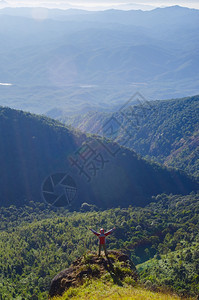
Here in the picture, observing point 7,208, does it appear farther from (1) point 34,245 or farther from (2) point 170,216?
(2) point 170,216

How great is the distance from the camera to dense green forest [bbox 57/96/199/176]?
143125mm

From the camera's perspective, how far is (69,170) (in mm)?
101062

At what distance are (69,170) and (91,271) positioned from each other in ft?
253

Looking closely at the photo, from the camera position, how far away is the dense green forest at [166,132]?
143125 millimetres

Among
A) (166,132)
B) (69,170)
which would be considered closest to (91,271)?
(69,170)

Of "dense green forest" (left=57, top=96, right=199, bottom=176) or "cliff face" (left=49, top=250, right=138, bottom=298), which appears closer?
"cliff face" (left=49, top=250, right=138, bottom=298)

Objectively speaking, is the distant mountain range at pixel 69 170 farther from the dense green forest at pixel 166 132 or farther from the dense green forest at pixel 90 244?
the dense green forest at pixel 166 132

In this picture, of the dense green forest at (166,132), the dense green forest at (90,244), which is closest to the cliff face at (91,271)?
the dense green forest at (90,244)

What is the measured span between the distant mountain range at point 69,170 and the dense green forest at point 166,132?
30.0 metres

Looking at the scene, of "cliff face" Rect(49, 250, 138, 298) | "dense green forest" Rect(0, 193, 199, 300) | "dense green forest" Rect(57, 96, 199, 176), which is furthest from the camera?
"dense green forest" Rect(57, 96, 199, 176)

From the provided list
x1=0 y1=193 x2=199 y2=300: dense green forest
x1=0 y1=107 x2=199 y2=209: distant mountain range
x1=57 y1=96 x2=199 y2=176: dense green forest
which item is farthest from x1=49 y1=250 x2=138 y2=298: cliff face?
x1=57 y1=96 x2=199 y2=176: dense green forest

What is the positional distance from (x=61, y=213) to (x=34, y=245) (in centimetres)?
2514

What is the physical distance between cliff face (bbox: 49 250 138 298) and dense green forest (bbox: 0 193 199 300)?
36.5 ft

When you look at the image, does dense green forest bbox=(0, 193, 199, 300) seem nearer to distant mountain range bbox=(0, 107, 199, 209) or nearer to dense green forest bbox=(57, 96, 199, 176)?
distant mountain range bbox=(0, 107, 199, 209)
